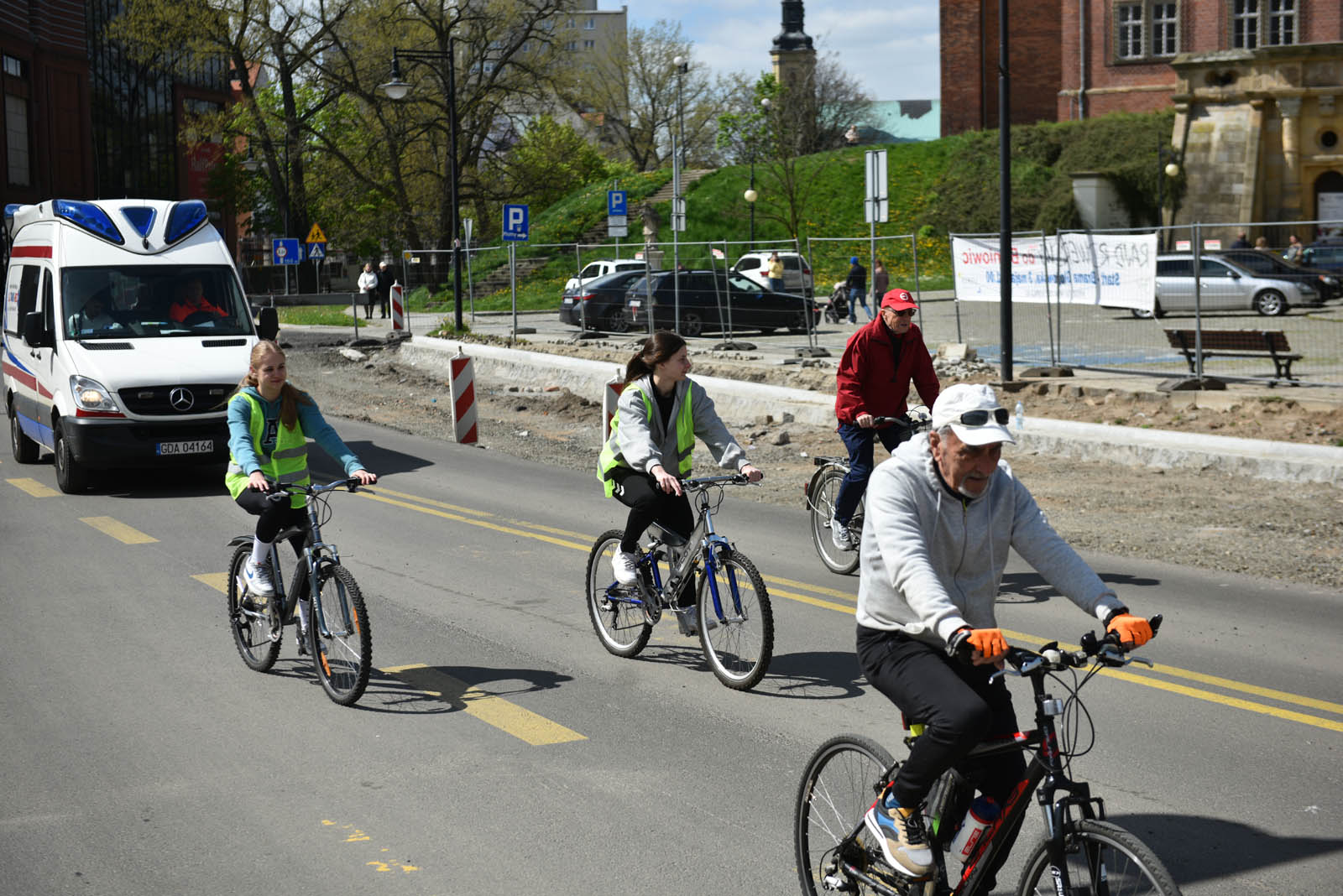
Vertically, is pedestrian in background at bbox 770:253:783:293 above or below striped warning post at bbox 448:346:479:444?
above

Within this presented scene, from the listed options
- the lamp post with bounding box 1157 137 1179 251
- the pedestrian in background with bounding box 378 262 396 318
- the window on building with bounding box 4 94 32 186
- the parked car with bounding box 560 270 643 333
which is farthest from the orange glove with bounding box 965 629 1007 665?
the window on building with bounding box 4 94 32 186

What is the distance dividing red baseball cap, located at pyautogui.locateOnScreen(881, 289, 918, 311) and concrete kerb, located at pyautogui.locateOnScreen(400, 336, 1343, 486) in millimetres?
1513

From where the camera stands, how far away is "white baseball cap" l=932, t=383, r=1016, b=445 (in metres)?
3.66

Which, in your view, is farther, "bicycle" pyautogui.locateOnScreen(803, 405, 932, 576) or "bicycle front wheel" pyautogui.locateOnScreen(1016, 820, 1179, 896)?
"bicycle" pyautogui.locateOnScreen(803, 405, 932, 576)

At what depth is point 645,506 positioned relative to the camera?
24.0ft

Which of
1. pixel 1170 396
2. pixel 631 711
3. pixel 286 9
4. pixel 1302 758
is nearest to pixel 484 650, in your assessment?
pixel 631 711

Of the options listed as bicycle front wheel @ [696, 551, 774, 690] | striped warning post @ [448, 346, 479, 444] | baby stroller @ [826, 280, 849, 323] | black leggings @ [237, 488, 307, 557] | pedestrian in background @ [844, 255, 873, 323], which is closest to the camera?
bicycle front wheel @ [696, 551, 774, 690]

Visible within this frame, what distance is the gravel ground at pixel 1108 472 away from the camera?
11.0 m

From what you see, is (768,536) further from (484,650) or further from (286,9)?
(286,9)

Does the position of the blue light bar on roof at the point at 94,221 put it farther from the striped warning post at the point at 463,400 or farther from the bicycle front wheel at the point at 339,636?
the bicycle front wheel at the point at 339,636

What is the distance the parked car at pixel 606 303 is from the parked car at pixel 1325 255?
48.0ft

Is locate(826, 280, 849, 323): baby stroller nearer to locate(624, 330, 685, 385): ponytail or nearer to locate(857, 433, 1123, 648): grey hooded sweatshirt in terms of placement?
locate(624, 330, 685, 385): ponytail

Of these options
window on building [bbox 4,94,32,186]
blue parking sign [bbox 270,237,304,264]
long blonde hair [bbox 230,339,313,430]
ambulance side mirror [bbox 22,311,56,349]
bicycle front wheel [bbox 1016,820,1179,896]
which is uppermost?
window on building [bbox 4,94,32,186]

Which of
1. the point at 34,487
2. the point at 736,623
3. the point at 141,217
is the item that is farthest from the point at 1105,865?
the point at 141,217
